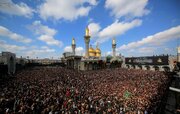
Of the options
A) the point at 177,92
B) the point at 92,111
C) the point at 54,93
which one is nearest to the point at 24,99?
the point at 54,93

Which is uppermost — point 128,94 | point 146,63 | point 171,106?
point 146,63

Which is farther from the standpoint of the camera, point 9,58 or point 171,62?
point 171,62

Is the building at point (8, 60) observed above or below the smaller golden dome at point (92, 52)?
below

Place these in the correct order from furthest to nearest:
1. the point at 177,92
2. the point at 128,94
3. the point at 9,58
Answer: the point at 9,58 → the point at 177,92 → the point at 128,94

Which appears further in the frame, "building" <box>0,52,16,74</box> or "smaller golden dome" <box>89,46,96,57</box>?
"smaller golden dome" <box>89,46,96,57</box>

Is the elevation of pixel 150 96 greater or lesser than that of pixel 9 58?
lesser

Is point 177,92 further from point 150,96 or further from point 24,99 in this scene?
point 24,99

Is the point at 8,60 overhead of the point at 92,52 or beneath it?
beneath

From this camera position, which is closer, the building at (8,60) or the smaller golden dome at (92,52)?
the building at (8,60)

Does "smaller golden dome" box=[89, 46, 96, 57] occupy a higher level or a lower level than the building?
higher

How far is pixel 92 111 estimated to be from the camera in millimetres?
14047

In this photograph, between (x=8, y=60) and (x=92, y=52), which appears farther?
(x=92, y=52)

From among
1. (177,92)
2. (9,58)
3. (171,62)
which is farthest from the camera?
(171,62)

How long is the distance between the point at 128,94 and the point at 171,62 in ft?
95.5
